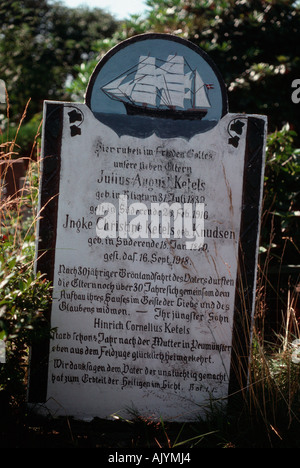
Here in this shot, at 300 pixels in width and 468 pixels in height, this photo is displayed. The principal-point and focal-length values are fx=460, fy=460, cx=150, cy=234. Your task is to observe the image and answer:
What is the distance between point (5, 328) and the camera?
2.05 metres

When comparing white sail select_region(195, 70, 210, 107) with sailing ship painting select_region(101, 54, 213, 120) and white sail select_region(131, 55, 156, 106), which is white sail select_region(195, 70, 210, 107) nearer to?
sailing ship painting select_region(101, 54, 213, 120)

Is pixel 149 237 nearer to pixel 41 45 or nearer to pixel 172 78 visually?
pixel 172 78

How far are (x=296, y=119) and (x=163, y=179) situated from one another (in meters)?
2.98

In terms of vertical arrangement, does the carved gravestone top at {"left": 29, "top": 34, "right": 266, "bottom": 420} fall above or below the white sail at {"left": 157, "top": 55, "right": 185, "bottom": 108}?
below

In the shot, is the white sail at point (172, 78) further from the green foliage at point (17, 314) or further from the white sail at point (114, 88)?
the green foliage at point (17, 314)

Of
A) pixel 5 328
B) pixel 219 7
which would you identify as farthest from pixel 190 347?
pixel 219 7

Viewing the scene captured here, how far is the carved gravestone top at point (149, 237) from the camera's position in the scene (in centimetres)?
276

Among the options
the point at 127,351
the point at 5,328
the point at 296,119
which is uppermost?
the point at 296,119

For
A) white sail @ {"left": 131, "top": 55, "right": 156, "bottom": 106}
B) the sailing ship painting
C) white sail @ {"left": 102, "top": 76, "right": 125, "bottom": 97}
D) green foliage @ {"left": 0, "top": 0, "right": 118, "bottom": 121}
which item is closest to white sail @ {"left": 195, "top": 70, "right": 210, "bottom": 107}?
the sailing ship painting

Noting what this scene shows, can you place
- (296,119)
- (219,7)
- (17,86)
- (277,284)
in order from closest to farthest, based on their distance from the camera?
(277,284), (296,119), (219,7), (17,86)

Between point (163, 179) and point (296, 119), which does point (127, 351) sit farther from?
point (296, 119)

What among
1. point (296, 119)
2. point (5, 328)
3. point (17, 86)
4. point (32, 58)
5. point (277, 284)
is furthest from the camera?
point (32, 58)

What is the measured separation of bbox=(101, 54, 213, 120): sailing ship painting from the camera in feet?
9.04

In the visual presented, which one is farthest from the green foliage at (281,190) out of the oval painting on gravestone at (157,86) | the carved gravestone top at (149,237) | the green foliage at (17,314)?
the green foliage at (17,314)
